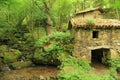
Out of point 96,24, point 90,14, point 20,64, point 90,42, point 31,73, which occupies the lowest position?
point 31,73

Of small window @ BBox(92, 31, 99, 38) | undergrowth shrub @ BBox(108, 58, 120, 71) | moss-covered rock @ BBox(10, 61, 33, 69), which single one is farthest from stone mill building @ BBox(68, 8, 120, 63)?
moss-covered rock @ BBox(10, 61, 33, 69)

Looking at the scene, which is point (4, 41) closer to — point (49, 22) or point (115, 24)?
point (49, 22)

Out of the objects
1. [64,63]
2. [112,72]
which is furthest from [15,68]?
[112,72]

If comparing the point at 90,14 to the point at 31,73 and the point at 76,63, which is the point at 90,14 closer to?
the point at 76,63

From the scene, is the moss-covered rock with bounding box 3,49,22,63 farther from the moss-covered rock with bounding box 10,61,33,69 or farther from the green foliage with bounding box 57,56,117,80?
the green foliage with bounding box 57,56,117,80

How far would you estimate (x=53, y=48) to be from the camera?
18.8m

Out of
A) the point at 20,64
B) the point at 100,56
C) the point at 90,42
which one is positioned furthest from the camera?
the point at 100,56

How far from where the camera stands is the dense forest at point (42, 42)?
53.6ft

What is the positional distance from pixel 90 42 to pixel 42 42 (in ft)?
17.9

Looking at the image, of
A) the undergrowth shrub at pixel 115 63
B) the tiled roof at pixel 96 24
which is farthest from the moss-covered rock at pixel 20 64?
the undergrowth shrub at pixel 115 63

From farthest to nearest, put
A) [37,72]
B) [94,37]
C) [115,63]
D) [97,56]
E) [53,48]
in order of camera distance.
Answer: [97,56] → [53,48] → [94,37] → [37,72] → [115,63]

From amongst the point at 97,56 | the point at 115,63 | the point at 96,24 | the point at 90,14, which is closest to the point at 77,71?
the point at 115,63

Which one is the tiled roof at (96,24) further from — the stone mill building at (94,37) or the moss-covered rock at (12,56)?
the moss-covered rock at (12,56)

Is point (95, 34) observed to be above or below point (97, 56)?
above
